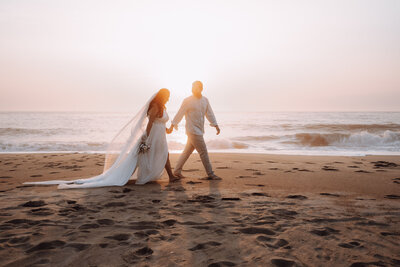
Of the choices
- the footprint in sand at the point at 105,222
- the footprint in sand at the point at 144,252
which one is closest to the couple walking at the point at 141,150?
the footprint in sand at the point at 105,222

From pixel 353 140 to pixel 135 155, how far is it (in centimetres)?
1575

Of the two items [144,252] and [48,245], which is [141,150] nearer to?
[48,245]

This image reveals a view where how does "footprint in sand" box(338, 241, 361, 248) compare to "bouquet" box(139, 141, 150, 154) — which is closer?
"footprint in sand" box(338, 241, 361, 248)

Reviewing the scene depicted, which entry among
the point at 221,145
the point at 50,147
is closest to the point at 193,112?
the point at 221,145

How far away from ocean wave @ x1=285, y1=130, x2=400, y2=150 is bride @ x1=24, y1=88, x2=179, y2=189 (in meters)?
13.0

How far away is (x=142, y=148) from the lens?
544cm

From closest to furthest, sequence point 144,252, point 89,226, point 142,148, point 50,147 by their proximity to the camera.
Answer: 1. point 144,252
2. point 89,226
3. point 142,148
4. point 50,147

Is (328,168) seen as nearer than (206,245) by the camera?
No

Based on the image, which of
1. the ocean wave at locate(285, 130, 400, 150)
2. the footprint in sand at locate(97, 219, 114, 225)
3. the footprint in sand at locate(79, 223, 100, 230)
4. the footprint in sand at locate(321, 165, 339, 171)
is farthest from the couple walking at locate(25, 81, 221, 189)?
the ocean wave at locate(285, 130, 400, 150)

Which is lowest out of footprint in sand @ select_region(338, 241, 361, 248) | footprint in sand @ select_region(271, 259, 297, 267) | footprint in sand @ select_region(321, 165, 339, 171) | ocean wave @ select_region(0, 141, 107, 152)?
ocean wave @ select_region(0, 141, 107, 152)

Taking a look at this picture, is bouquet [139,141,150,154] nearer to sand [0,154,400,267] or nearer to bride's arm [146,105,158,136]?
bride's arm [146,105,158,136]

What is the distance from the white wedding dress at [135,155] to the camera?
17.5 feet

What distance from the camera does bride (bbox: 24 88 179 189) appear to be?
5402 mm

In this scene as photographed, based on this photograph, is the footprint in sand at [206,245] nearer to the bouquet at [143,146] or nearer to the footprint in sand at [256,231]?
the footprint in sand at [256,231]
